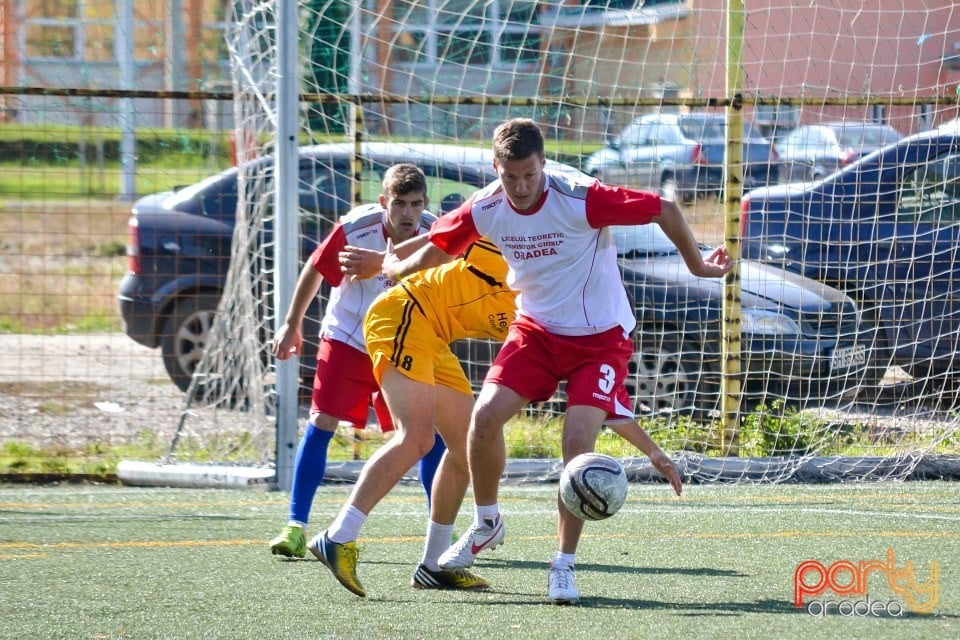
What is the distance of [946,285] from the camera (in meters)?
7.95

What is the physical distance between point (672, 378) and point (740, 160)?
137cm

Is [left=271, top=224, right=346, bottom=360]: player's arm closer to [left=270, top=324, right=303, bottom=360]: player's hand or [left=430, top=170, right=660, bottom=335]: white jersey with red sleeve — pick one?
[left=270, top=324, right=303, bottom=360]: player's hand

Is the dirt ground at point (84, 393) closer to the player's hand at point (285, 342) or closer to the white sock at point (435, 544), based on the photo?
the player's hand at point (285, 342)

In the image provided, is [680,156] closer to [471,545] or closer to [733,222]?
[733,222]

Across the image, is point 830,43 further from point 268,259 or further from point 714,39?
point 268,259

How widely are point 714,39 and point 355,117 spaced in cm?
216

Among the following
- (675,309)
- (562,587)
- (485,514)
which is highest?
(675,309)

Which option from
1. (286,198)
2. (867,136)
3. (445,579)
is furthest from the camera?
(867,136)

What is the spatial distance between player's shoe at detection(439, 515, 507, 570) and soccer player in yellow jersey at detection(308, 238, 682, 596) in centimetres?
3

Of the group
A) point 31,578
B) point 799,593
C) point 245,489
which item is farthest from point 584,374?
point 245,489

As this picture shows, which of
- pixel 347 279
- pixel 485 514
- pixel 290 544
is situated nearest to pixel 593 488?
pixel 485 514

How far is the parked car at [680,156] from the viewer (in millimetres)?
8031

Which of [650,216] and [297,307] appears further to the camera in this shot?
[297,307]

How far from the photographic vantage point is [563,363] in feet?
15.7
